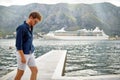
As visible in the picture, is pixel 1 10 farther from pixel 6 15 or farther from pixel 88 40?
pixel 88 40

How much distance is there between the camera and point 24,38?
7.62 feet

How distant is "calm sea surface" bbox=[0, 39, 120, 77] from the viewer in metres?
4.15

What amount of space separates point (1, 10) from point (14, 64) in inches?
30.5

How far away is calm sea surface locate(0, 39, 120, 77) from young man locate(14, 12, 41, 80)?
1.71 m

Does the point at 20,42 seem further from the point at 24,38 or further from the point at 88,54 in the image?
the point at 88,54

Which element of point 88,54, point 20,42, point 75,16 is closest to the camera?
point 20,42

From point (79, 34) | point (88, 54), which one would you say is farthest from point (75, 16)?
point (88, 54)

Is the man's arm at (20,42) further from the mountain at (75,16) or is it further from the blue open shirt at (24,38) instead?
the mountain at (75,16)

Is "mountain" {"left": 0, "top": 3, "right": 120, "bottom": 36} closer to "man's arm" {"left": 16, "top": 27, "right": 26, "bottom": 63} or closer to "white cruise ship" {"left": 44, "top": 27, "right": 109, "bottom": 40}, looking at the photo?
"white cruise ship" {"left": 44, "top": 27, "right": 109, "bottom": 40}

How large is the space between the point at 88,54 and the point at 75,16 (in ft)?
1.97

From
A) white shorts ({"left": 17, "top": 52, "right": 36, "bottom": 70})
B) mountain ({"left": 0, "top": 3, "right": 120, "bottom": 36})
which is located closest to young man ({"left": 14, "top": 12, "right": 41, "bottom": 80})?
white shorts ({"left": 17, "top": 52, "right": 36, "bottom": 70})

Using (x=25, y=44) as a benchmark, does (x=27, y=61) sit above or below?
below

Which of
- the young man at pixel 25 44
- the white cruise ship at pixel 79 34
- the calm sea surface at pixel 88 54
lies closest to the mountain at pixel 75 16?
the white cruise ship at pixel 79 34

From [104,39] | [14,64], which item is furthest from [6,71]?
[104,39]
